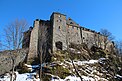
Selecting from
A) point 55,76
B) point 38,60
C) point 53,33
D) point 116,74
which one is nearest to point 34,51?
point 38,60

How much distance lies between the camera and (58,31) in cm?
4991

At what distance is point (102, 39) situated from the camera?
6475 centimetres

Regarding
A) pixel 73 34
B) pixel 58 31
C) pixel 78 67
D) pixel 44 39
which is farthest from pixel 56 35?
pixel 78 67

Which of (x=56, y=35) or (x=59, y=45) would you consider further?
(x=56, y=35)

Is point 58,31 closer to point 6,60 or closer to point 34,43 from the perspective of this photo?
point 34,43

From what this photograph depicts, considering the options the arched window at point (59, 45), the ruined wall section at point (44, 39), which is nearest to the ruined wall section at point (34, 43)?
the ruined wall section at point (44, 39)

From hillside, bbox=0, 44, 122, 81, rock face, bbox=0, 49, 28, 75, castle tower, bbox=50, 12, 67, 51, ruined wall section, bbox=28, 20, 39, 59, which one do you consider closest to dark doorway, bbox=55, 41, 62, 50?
castle tower, bbox=50, 12, 67, 51

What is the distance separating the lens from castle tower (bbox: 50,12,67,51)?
47.8 m

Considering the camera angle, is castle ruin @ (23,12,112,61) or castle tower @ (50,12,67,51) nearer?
castle ruin @ (23,12,112,61)

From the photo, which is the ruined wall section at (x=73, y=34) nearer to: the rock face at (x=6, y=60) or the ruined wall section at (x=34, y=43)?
the ruined wall section at (x=34, y=43)

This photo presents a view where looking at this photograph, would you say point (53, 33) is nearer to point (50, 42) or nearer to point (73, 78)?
point (50, 42)

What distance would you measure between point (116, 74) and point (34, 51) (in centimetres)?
1978

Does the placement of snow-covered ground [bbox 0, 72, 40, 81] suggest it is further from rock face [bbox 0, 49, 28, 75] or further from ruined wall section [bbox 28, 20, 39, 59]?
ruined wall section [bbox 28, 20, 39, 59]

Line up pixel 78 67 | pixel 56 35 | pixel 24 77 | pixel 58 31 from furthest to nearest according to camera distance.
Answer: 1. pixel 58 31
2. pixel 56 35
3. pixel 78 67
4. pixel 24 77
